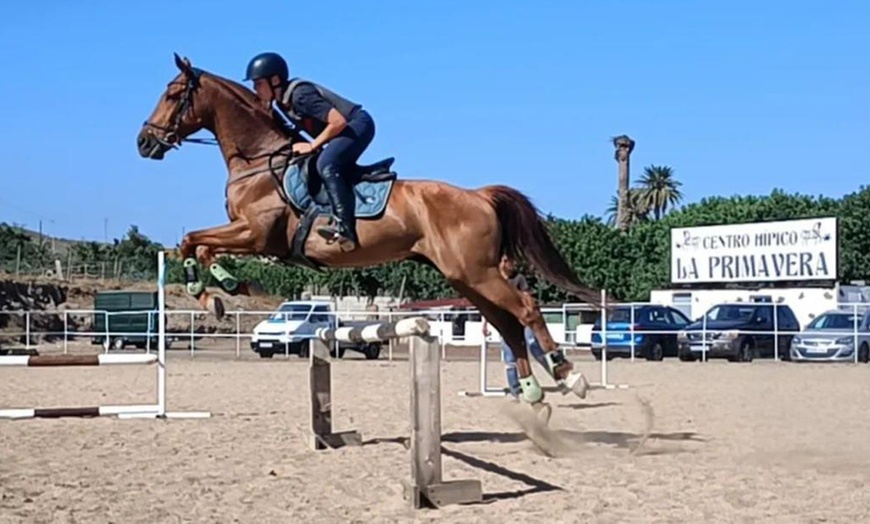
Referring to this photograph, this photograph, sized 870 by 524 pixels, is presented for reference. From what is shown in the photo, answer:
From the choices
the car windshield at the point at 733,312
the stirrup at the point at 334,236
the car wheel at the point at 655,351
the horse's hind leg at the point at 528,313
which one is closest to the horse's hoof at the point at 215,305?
the stirrup at the point at 334,236

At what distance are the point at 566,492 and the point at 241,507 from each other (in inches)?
78.7

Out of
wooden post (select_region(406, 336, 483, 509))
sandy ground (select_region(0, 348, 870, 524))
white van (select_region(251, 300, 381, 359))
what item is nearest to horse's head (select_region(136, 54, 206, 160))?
sandy ground (select_region(0, 348, 870, 524))

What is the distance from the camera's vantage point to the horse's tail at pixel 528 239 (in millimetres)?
9414

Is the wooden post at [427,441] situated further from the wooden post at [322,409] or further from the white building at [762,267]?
the white building at [762,267]

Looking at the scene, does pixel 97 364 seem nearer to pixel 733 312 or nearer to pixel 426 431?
pixel 426 431

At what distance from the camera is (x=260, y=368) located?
996 inches

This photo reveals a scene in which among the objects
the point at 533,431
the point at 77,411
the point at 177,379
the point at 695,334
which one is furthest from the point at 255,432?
the point at 695,334

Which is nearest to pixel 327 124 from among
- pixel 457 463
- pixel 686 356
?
pixel 457 463

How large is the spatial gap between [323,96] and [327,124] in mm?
237

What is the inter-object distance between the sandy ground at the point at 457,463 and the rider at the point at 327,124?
1969 mm

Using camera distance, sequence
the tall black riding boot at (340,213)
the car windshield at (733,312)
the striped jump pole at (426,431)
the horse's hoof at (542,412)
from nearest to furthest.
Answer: the striped jump pole at (426,431)
the tall black riding boot at (340,213)
the horse's hoof at (542,412)
the car windshield at (733,312)

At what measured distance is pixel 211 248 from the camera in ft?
29.4

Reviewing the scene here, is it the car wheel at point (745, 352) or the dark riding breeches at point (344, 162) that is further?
the car wheel at point (745, 352)

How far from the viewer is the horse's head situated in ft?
31.1
